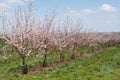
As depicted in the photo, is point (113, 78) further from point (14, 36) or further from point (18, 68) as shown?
point (18, 68)

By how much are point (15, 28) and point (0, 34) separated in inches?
76.0

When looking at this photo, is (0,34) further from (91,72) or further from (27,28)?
(91,72)

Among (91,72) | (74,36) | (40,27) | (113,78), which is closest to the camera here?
(113,78)

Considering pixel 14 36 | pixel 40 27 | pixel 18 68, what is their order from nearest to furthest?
1. pixel 14 36
2. pixel 18 68
3. pixel 40 27

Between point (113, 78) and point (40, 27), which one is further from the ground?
point (40, 27)

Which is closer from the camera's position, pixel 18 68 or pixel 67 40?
pixel 18 68

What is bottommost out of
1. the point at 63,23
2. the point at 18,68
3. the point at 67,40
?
the point at 18,68

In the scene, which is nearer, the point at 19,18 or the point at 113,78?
the point at 113,78

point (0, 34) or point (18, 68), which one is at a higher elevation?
point (0, 34)

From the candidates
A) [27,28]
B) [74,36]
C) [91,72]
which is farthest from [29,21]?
[74,36]

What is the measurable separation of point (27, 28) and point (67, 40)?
45.4 feet

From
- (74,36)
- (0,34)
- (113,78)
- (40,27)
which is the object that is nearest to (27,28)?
(0,34)

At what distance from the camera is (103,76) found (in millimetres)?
19312

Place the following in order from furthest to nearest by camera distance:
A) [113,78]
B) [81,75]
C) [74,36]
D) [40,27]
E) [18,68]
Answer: [74,36] < [40,27] < [18,68] < [81,75] < [113,78]
